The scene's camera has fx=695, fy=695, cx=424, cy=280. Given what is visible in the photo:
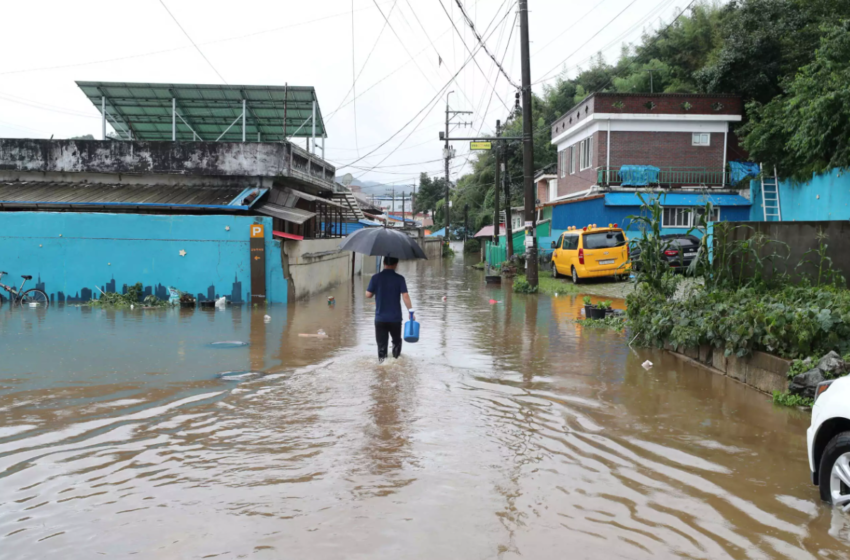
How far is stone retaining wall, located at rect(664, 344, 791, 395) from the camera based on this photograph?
7520mm

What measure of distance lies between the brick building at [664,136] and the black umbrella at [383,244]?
24.5 m

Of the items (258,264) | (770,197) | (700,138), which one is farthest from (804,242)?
→ (700,138)

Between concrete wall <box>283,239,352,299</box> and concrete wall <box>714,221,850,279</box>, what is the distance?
11.7m

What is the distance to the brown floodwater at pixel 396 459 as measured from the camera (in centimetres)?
409

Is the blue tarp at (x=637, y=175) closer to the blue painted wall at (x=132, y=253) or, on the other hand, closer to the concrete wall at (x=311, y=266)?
the concrete wall at (x=311, y=266)

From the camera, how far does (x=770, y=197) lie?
31.3 meters

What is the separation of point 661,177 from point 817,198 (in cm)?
810

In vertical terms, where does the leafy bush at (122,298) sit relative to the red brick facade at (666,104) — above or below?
below

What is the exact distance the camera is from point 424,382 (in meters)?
8.65

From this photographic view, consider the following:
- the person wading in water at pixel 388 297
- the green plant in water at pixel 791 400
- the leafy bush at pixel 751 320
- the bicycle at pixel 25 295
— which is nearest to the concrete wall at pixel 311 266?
the bicycle at pixel 25 295

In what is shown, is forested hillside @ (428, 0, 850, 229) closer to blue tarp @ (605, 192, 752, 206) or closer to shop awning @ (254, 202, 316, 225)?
blue tarp @ (605, 192, 752, 206)

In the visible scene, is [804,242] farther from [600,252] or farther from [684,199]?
[684,199]

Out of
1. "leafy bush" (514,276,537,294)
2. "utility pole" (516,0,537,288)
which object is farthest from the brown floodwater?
"utility pole" (516,0,537,288)

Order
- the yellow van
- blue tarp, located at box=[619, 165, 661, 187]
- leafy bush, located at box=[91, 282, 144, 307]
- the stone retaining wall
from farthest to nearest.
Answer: blue tarp, located at box=[619, 165, 661, 187]
the yellow van
leafy bush, located at box=[91, 282, 144, 307]
the stone retaining wall
